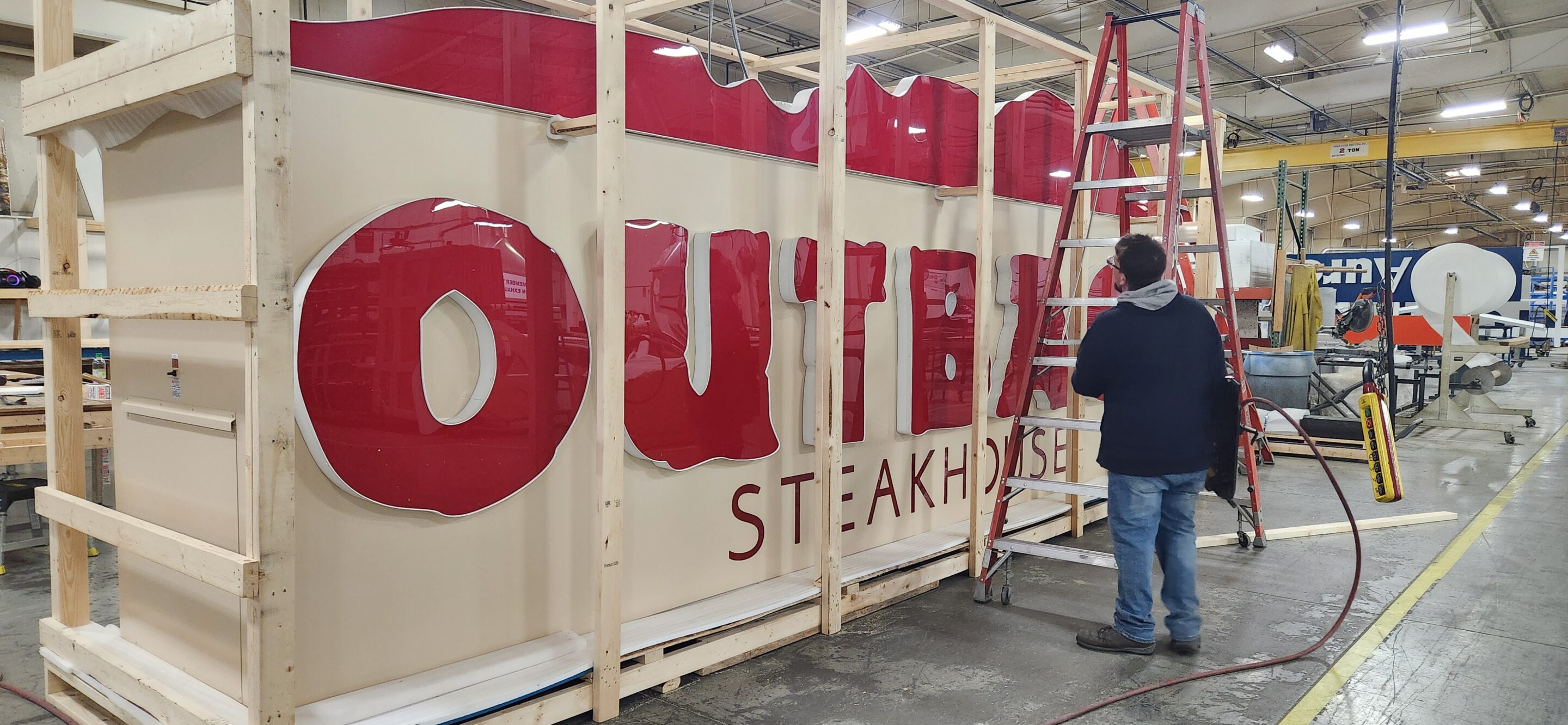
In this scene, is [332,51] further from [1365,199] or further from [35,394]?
[1365,199]

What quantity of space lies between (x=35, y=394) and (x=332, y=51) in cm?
445

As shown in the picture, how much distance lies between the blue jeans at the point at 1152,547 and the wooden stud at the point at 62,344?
390 cm

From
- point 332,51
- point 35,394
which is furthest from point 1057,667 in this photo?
point 35,394

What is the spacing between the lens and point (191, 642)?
3.05m

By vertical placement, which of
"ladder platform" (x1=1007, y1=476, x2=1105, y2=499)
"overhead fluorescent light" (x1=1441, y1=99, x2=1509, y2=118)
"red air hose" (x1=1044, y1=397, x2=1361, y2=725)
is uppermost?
"overhead fluorescent light" (x1=1441, y1=99, x2=1509, y2=118)

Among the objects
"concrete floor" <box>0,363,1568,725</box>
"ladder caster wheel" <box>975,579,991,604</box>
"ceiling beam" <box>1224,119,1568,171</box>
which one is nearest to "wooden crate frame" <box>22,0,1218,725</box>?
"concrete floor" <box>0,363,1568,725</box>

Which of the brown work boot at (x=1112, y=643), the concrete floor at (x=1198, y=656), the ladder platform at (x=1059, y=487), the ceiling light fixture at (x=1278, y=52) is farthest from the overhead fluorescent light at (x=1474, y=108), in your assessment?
the brown work boot at (x=1112, y=643)

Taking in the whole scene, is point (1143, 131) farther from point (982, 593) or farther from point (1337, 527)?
point (1337, 527)

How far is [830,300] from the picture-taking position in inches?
156

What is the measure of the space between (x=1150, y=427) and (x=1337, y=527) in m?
3.41

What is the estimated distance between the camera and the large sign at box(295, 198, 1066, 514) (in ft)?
9.31

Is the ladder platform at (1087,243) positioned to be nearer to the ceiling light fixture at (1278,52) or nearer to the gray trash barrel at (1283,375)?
the gray trash barrel at (1283,375)

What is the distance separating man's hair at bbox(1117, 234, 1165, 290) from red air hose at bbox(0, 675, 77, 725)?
4.25m

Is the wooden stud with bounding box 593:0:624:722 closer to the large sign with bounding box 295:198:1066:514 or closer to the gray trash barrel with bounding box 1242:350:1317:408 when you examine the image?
the large sign with bounding box 295:198:1066:514
